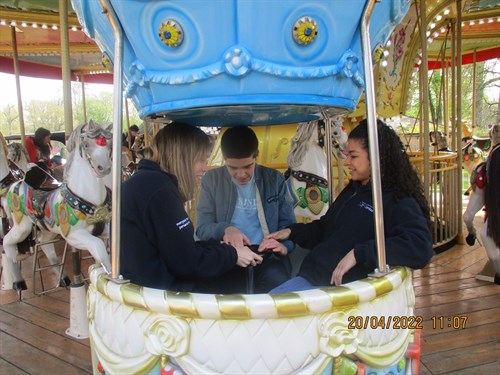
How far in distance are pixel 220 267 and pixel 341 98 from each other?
24.6 inches

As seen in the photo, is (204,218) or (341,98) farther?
(204,218)

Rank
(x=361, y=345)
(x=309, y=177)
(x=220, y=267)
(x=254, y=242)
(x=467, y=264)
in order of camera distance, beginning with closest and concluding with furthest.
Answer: (x=361, y=345), (x=220, y=267), (x=254, y=242), (x=309, y=177), (x=467, y=264)

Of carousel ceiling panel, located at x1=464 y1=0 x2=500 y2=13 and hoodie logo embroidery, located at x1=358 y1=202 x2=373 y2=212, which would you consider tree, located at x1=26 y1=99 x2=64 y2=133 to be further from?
hoodie logo embroidery, located at x1=358 y1=202 x2=373 y2=212

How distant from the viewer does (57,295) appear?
3.46m

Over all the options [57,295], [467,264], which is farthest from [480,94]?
[57,295]

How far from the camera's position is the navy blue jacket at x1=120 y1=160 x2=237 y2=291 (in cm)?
125

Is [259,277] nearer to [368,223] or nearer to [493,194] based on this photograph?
[368,223]

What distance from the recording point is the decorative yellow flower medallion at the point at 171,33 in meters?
1.00

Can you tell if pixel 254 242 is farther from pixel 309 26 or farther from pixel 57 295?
pixel 57 295

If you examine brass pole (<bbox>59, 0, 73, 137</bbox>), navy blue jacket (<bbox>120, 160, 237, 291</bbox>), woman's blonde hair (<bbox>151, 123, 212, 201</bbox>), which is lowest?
navy blue jacket (<bbox>120, 160, 237, 291</bbox>)

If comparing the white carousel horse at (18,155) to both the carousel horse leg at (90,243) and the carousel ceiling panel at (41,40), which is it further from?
the carousel horse leg at (90,243)

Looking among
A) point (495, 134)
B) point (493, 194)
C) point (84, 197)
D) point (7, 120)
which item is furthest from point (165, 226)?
point (7, 120)

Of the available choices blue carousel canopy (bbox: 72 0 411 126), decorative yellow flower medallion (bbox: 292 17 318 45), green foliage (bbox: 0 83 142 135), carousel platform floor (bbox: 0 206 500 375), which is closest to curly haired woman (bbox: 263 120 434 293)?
blue carousel canopy (bbox: 72 0 411 126)

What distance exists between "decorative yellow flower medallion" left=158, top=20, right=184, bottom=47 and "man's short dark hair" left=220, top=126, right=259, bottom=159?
0.77 m
